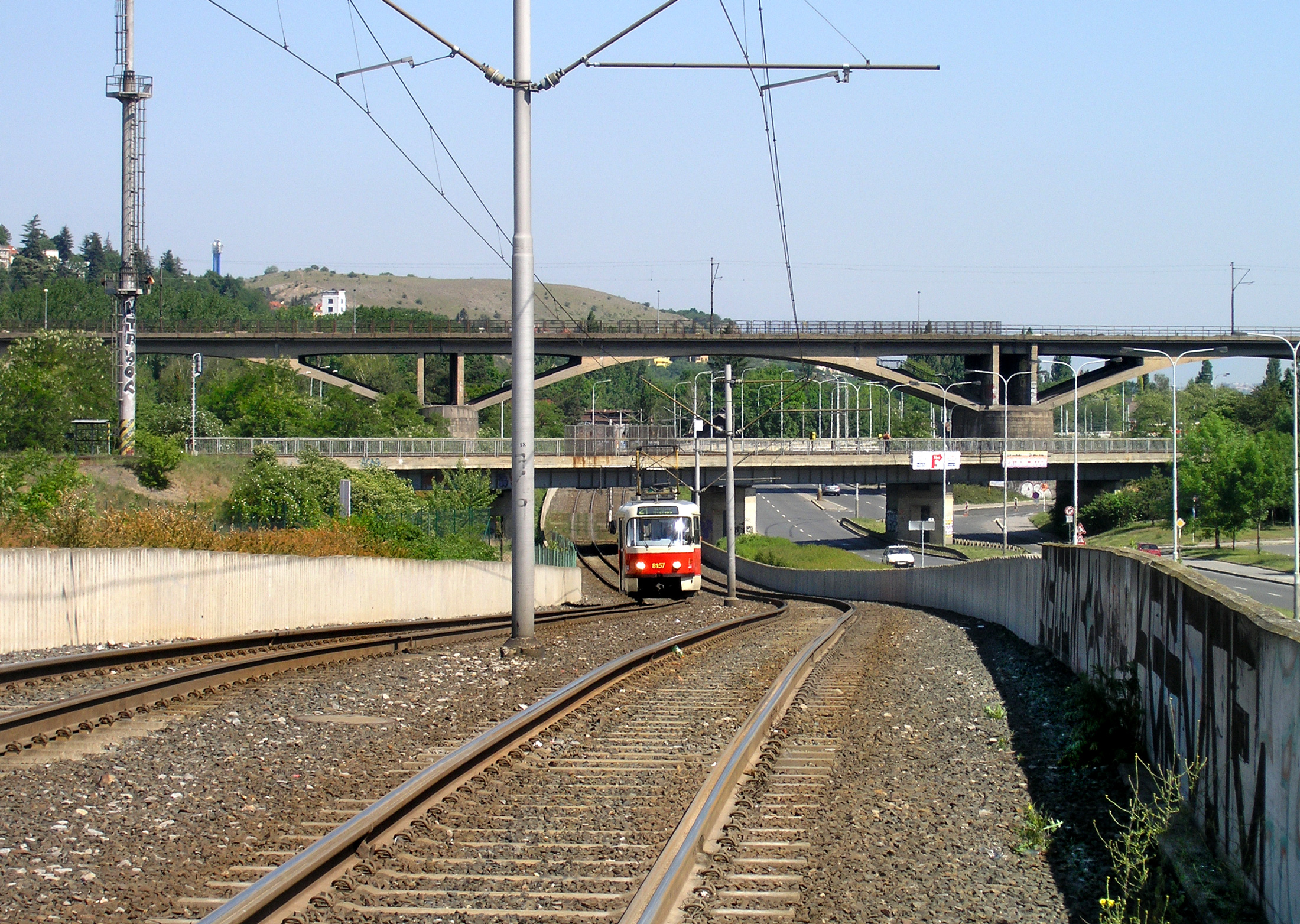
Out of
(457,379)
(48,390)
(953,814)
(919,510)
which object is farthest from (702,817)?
(457,379)

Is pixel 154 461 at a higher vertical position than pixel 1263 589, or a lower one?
higher

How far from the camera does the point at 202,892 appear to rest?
552 centimetres

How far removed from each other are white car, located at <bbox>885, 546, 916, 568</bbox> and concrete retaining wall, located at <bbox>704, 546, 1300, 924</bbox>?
2160 inches

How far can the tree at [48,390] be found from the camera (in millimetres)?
55969

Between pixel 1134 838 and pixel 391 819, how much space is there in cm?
404

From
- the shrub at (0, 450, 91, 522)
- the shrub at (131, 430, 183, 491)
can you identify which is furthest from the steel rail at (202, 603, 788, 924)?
the shrub at (131, 430, 183, 491)

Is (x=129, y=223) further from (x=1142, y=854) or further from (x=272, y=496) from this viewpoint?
(x=1142, y=854)

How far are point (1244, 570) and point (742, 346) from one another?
1918 inches

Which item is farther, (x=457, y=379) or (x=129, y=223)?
(x=457, y=379)

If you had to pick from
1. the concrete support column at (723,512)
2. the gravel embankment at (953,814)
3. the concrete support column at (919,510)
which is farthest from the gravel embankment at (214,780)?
the concrete support column at (919,510)

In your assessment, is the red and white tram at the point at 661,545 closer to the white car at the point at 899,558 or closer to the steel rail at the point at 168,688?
the steel rail at the point at 168,688

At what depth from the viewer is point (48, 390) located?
5697 cm

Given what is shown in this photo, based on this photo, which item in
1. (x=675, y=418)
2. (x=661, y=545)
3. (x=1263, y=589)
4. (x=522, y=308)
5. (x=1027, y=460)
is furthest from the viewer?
(x=1027, y=460)

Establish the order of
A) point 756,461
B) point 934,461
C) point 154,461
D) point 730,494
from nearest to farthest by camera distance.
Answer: point 730,494
point 154,461
point 934,461
point 756,461
